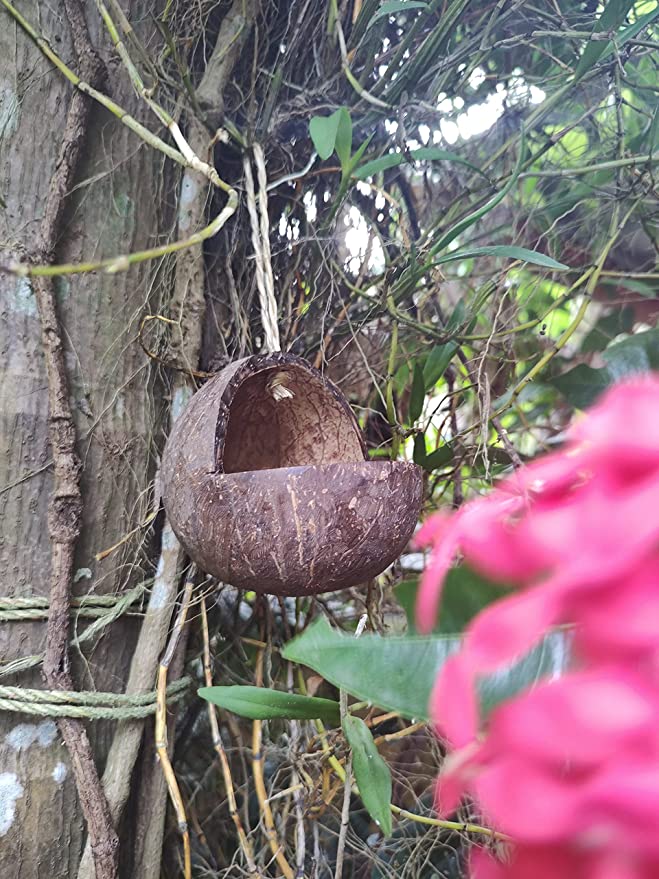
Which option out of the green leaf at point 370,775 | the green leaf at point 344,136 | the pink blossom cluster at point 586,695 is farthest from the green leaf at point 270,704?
the green leaf at point 344,136

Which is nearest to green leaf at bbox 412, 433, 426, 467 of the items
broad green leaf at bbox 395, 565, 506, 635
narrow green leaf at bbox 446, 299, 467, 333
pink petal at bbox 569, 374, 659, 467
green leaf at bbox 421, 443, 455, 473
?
green leaf at bbox 421, 443, 455, 473

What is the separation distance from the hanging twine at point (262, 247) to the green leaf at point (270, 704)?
1.36 feet

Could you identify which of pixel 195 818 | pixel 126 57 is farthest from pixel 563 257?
pixel 195 818

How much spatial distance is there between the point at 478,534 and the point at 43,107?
88cm

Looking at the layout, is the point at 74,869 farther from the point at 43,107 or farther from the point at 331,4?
the point at 331,4

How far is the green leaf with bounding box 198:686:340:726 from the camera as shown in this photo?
60 cm

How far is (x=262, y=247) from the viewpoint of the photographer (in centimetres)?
91

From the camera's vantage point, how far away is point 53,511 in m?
0.77

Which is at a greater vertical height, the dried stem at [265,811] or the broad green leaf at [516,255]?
the broad green leaf at [516,255]

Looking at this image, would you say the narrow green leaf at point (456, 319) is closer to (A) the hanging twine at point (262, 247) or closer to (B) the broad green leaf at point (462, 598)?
(A) the hanging twine at point (262, 247)

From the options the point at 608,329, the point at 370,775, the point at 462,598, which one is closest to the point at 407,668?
the point at 462,598

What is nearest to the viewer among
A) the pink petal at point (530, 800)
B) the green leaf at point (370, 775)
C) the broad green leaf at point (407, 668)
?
the pink petal at point (530, 800)

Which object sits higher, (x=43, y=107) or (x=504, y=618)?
(x=43, y=107)

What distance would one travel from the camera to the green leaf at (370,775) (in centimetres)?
52
